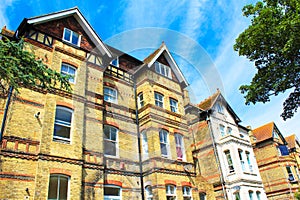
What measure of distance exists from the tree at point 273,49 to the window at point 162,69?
592cm

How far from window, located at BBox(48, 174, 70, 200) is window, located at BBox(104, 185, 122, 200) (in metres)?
2.44

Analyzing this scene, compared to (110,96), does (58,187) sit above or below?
below

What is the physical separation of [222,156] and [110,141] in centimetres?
1117

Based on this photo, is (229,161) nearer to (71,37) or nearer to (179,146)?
(179,146)

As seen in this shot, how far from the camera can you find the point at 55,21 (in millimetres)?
13758

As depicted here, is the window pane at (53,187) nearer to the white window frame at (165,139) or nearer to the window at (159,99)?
the white window frame at (165,139)

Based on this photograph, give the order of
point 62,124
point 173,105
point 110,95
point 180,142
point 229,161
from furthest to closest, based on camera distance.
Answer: point 229,161 → point 173,105 → point 180,142 → point 110,95 → point 62,124

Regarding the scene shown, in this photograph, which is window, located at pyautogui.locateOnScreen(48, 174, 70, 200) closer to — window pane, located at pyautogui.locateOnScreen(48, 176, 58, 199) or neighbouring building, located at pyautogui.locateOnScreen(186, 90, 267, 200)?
window pane, located at pyautogui.locateOnScreen(48, 176, 58, 199)

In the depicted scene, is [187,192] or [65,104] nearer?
[65,104]

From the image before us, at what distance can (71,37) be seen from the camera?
14.1 m

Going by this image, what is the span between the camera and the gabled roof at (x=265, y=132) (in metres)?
27.4

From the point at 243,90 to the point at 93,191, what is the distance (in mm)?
9612

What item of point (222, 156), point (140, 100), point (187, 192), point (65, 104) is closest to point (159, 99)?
point (140, 100)

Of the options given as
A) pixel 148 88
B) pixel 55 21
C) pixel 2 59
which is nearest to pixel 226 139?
pixel 148 88
